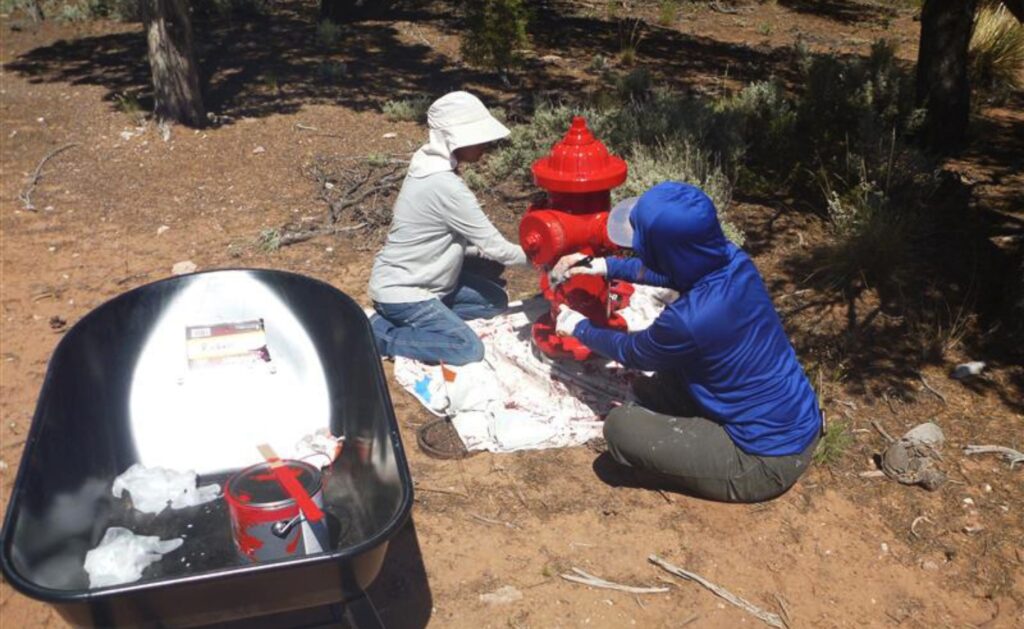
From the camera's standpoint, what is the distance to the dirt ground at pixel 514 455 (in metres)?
3.09

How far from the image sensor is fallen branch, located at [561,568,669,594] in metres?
3.09

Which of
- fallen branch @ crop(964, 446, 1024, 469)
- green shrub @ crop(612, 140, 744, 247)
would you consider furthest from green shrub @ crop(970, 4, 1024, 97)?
fallen branch @ crop(964, 446, 1024, 469)

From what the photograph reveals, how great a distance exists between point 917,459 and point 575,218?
1.68 m

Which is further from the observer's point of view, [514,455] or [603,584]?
[514,455]

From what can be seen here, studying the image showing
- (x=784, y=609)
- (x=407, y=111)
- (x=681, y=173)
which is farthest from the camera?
(x=407, y=111)

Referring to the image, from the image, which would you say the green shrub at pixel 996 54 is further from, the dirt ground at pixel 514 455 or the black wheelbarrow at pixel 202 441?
the black wheelbarrow at pixel 202 441

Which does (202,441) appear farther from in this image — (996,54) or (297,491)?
(996,54)

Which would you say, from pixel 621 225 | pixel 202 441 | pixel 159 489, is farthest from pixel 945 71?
pixel 159 489

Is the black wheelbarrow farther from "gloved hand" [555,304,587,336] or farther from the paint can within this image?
"gloved hand" [555,304,587,336]

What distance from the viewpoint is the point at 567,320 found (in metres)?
3.70


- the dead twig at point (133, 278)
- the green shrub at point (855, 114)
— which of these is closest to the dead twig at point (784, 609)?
Result: the green shrub at point (855, 114)

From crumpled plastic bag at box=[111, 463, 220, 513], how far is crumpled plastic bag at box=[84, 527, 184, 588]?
169 millimetres

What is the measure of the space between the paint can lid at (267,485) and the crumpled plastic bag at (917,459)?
2.28 meters

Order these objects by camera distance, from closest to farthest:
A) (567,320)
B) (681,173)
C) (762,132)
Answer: (567,320), (681,173), (762,132)
